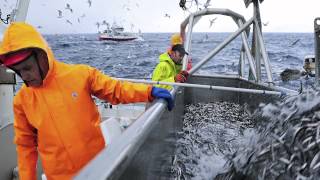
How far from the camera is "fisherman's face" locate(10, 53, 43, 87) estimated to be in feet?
7.82

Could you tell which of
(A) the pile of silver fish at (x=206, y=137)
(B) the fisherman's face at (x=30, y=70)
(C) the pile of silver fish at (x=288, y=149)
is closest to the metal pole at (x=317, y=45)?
(A) the pile of silver fish at (x=206, y=137)

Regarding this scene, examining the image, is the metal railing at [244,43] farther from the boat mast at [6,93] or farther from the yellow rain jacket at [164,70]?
the boat mast at [6,93]

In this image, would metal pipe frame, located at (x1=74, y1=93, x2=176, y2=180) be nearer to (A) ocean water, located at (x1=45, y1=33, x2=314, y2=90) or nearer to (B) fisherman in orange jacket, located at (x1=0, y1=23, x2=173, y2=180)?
(B) fisherman in orange jacket, located at (x1=0, y1=23, x2=173, y2=180)

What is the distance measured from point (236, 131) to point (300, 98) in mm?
2570

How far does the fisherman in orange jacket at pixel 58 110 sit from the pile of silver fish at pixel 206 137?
0.99 metres

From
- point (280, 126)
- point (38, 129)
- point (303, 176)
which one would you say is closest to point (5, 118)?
point (38, 129)

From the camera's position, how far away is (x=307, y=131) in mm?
1859

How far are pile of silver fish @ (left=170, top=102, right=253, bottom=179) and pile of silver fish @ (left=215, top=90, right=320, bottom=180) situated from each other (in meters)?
0.75

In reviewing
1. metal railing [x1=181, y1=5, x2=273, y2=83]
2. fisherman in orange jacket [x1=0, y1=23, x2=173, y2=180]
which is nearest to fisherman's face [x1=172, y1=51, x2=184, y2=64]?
metal railing [x1=181, y1=5, x2=273, y2=83]

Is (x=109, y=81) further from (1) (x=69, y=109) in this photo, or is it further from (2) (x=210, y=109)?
(2) (x=210, y=109)

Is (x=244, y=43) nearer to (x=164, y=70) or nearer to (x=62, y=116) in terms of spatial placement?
(x=164, y=70)

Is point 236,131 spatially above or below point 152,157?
below

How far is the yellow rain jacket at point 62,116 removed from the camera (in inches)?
101

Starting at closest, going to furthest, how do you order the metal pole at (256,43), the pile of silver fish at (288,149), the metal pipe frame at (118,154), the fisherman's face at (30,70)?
1. the metal pipe frame at (118,154)
2. the pile of silver fish at (288,149)
3. the fisherman's face at (30,70)
4. the metal pole at (256,43)
